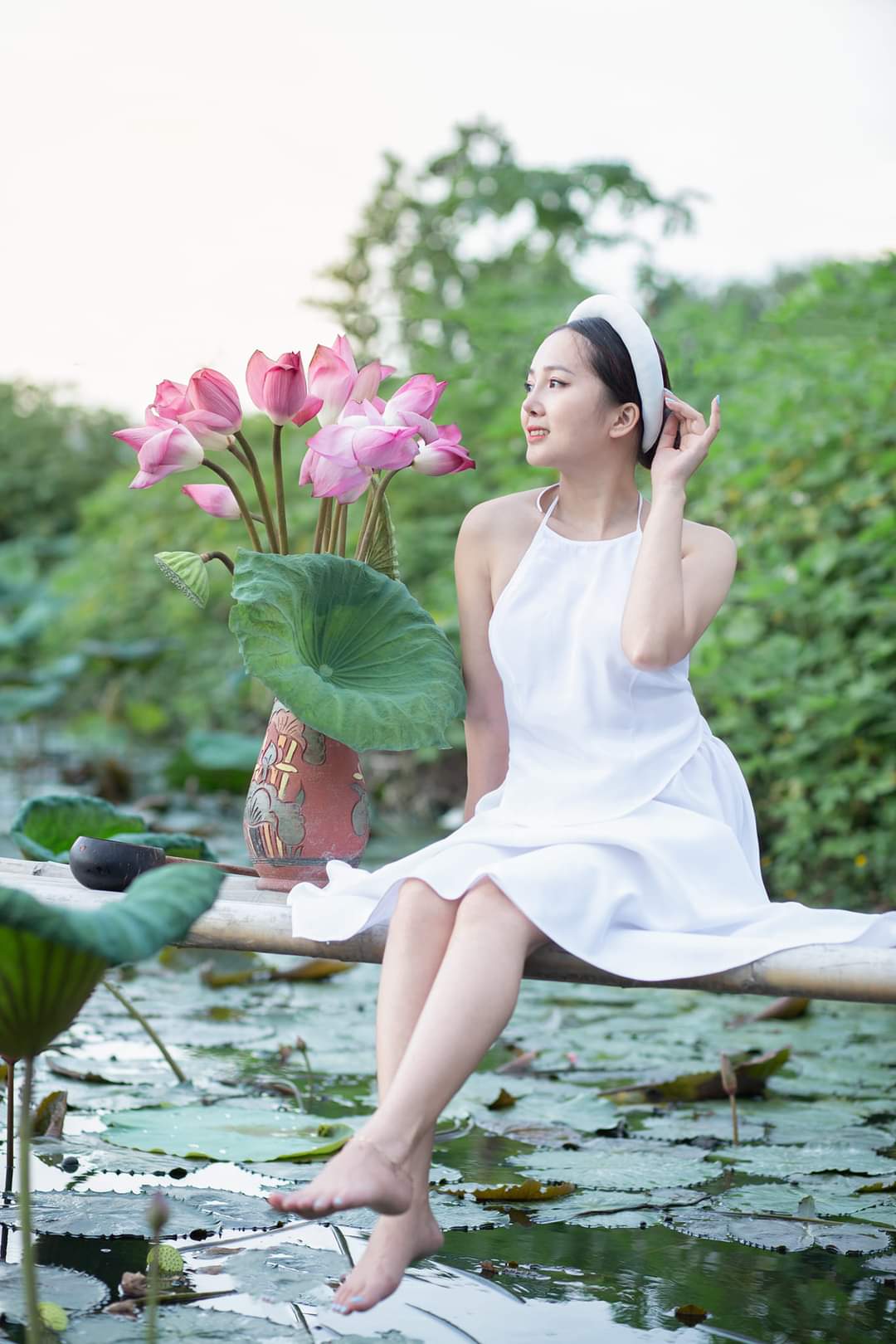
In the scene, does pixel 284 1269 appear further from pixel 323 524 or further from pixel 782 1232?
pixel 323 524

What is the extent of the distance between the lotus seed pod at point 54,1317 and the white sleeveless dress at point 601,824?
475 mm

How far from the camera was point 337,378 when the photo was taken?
75.2 inches

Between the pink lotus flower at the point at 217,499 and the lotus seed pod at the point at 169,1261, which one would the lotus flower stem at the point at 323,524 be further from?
the lotus seed pod at the point at 169,1261

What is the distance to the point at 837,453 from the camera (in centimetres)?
389

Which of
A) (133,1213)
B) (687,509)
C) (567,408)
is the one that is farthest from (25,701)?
(567,408)

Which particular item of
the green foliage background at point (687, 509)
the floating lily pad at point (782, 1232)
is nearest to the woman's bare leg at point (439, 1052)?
the floating lily pad at point (782, 1232)

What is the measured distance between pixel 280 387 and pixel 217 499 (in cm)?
23

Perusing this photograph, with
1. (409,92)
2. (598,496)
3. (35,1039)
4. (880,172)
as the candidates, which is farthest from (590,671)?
(409,92)

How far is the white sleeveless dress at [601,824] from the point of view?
150 centimetres

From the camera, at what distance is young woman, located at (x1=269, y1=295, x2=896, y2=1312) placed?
1326mm

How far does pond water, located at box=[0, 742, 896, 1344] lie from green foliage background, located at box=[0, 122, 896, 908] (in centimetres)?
102

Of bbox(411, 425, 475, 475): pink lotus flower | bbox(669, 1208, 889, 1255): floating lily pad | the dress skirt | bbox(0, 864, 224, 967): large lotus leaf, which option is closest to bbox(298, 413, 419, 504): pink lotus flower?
bbox(411, 425, 475, 475): pink lotus flower

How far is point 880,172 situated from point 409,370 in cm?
264

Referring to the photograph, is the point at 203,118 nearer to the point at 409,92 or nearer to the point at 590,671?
the point at 409,92
